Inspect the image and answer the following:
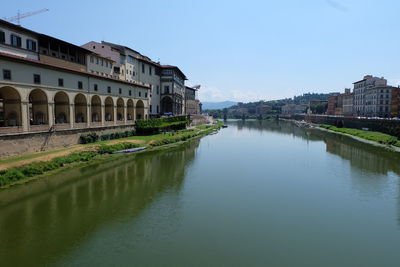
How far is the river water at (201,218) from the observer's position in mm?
13297

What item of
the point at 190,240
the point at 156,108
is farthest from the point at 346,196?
the point at 156,108

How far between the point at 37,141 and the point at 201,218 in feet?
79.1

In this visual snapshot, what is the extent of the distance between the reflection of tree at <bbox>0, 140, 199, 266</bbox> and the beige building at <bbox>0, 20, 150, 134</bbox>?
397 inches

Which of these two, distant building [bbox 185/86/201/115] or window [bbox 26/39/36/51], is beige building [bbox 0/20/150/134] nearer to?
window [bbox 26/39/36/51]

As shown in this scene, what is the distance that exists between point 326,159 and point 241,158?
1301cm

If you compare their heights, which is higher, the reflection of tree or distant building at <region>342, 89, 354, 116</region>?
distant building at <region>342, 89, 354, 116</region>

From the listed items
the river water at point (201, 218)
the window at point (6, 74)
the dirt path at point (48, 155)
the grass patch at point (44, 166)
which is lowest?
the river water at point (201, 218)

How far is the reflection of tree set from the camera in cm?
1406

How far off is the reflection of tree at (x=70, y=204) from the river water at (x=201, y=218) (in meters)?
0.06

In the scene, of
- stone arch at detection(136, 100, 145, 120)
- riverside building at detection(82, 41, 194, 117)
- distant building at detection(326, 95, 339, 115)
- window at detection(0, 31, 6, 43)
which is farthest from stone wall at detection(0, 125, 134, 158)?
distant building at detection(326, 95, 339, 115)

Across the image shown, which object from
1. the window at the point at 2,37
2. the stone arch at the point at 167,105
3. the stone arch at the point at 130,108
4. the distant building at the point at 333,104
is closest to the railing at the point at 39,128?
the window at the point at 2,37

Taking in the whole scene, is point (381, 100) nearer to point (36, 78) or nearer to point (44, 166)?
point (36, 78)

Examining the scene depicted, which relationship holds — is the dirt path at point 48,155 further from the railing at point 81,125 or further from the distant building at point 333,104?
the distant building at point 333,104

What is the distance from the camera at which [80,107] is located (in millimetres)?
43312
